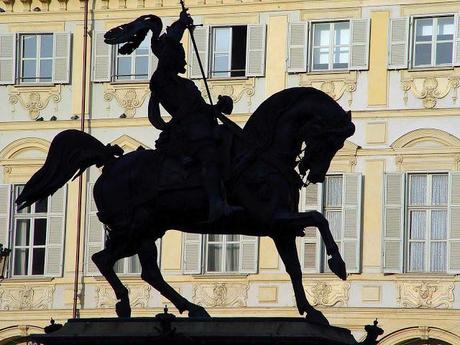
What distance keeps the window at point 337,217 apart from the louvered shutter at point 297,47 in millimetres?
2595

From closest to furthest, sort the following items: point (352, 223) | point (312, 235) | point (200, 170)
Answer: point (200, 170) < point (352, 223) < point (312, 235)

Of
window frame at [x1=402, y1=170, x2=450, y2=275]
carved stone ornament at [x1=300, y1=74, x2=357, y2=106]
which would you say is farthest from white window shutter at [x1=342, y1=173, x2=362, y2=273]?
carved stone ornament at [x1=300, y1=74, x2=357, y2=106]

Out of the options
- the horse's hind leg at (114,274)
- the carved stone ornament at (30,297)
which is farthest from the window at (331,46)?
the horse's hind leg at (114,274)

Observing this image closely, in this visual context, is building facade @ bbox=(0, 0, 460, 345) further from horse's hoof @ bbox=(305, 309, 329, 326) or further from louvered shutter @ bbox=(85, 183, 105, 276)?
horse's hoof @ bbox=(305, 309, 329, 326)

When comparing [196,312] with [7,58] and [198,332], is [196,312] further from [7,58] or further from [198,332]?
[7,58]

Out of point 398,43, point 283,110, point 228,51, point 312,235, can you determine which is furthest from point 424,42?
point 283,110

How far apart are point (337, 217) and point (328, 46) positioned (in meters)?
3.74

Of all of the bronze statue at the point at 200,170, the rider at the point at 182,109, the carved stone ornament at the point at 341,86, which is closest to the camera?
the bronze statue at the point at 200,170

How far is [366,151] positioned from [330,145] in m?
23.5

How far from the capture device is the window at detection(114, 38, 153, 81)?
5184 cm

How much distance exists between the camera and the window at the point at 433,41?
162ft

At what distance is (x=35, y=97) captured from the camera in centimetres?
5266

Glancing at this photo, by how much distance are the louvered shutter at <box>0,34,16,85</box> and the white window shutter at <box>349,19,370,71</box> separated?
773cm

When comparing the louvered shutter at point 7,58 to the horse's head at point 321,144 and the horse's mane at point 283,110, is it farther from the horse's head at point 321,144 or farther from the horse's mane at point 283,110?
the horse's head at point 321,144
